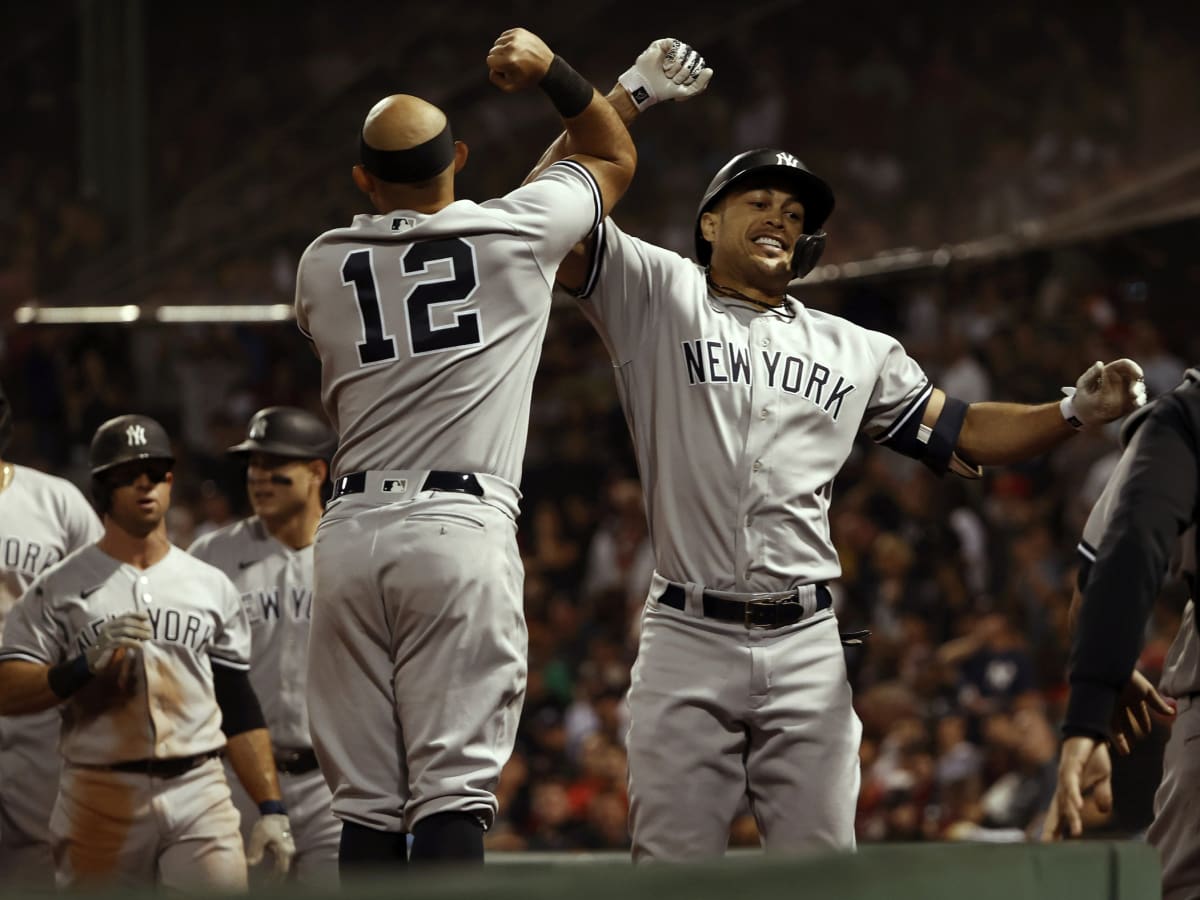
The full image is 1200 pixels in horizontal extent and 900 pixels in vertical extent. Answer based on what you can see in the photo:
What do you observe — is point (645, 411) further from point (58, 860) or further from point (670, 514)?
point (58, 860)

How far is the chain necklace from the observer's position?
3.94 m

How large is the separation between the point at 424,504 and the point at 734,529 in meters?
0.83

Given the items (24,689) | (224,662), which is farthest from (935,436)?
(24,689)

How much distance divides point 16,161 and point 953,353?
26.7 ft

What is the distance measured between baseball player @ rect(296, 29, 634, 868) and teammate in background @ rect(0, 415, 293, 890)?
170 centimetres

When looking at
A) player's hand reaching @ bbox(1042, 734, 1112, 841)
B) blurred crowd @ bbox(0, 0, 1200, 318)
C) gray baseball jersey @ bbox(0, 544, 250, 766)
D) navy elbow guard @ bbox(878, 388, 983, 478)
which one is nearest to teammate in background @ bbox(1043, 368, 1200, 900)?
player's hand reaching @ bbox(1042, 734, 1112, 841)

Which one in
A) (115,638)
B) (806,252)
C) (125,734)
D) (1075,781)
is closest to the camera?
(1075,781)

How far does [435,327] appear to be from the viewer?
325 cm

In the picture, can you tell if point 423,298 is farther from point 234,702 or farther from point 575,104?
point 234,702

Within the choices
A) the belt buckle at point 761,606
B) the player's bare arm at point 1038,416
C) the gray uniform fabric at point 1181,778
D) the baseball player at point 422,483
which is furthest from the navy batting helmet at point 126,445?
the gray uniform fabric at point 1181,778

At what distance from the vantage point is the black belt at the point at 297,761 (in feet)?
18.3

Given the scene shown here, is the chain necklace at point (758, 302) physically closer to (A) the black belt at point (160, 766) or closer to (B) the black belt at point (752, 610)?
(B) the black belt at point (752, 610)

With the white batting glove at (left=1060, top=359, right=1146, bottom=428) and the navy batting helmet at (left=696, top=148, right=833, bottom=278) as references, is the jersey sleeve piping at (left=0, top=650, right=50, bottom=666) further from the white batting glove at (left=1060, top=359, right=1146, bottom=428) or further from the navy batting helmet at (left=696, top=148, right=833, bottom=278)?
the white batting glove at (left=1060, top=359, right=1146, bottom=428)

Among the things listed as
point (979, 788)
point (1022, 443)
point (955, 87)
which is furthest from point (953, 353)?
point (1022, 443)
